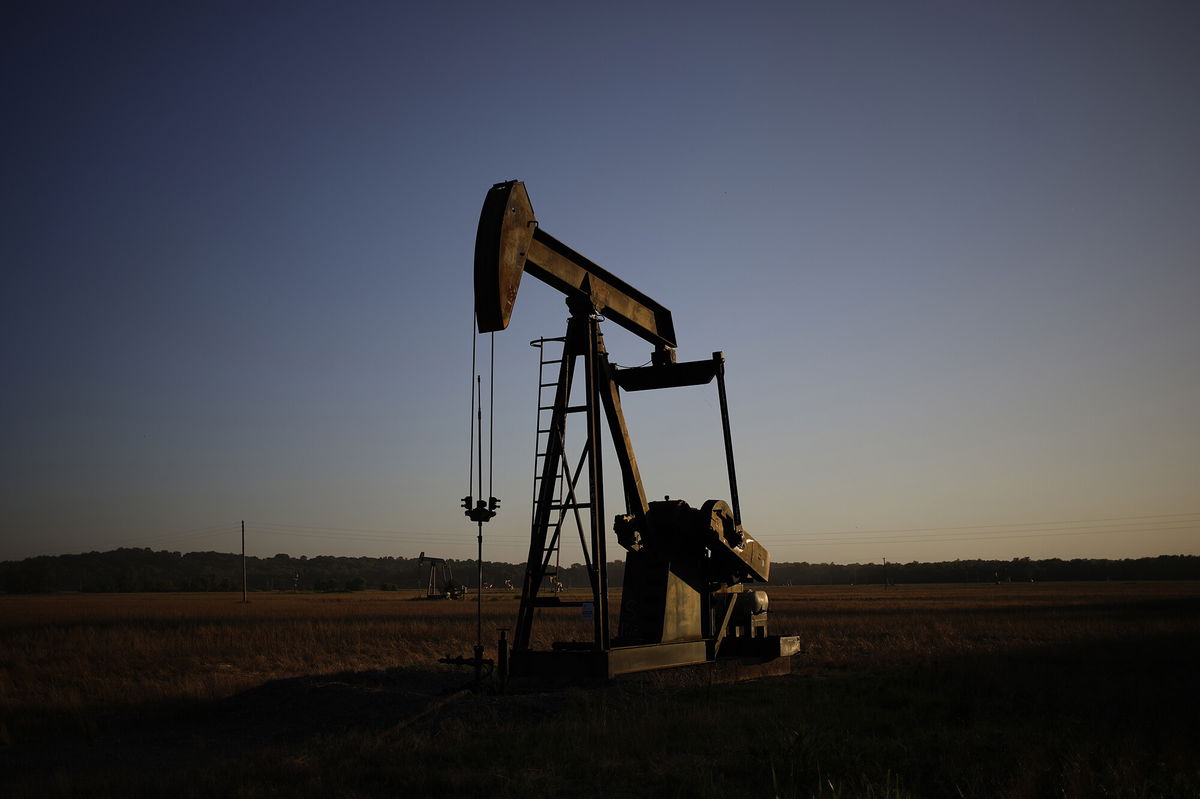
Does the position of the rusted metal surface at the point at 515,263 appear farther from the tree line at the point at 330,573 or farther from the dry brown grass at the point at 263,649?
the tree line at the point at 330,573

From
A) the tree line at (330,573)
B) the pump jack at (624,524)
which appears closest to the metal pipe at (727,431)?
the pump jack at (624,524)

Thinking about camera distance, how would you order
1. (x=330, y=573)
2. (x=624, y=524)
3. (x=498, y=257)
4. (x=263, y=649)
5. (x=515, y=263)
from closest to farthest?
(x=498, y=257), (x=515, y=263), (x=624, y=524), (x=263, y=649), (x=330, y=573)

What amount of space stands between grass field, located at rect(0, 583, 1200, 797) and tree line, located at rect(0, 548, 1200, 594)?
56.4m

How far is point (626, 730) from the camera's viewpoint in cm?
721

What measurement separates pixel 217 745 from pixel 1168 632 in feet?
58.8

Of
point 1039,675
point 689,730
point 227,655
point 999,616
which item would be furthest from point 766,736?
point 999,616

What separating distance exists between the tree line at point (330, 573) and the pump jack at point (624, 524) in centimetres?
5733

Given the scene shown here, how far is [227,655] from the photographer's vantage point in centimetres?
1584

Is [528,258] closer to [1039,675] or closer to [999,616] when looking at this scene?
[1039,675]

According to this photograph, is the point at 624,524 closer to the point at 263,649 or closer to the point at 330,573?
the point at 263,649

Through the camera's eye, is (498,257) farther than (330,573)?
No

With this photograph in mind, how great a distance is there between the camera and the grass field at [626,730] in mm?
5832

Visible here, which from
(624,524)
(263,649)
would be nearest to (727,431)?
(624,524)

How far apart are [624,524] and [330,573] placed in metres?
157
